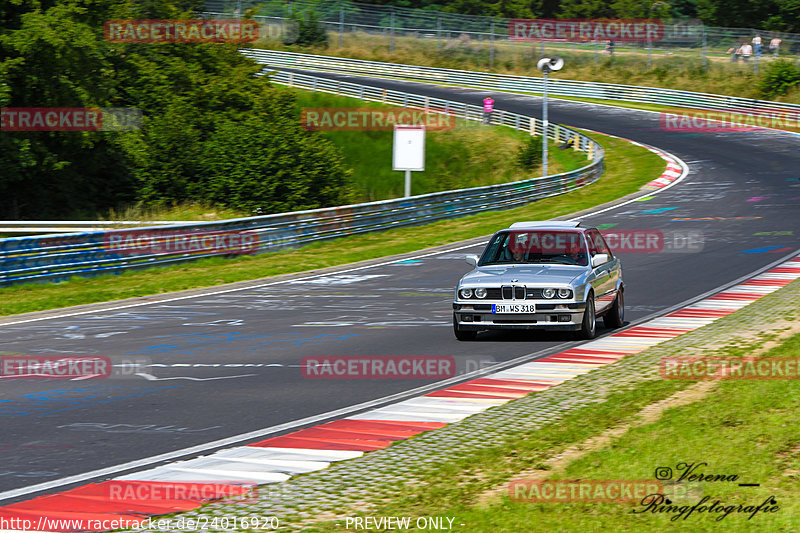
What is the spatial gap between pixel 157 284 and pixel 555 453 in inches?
594

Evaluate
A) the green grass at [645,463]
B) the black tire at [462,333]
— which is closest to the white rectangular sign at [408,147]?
the black tire at [462,333]

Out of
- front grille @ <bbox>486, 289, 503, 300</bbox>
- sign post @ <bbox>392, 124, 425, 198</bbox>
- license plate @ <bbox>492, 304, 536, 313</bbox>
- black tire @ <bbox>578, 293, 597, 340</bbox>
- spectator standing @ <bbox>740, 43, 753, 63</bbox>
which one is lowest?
black tire @ <bbox>578, 293, 597, 340</bbox>

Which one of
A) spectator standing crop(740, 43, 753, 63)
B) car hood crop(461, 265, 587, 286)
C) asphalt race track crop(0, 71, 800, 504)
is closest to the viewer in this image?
asphalt race track crop(0, 71, 800, 504)

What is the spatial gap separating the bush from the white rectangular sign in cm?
3787

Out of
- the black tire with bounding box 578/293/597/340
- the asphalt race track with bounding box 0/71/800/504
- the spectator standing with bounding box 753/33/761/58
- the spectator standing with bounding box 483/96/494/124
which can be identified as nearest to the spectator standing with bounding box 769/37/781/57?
the spectator standing with bounding box 753/33/761/58

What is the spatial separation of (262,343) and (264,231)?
1209 cm

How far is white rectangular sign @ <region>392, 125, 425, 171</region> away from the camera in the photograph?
103 ft

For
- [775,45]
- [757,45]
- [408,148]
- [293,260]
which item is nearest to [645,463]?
[293,260]

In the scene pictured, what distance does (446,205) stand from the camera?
31562mm

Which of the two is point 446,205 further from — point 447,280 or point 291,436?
point 291,436

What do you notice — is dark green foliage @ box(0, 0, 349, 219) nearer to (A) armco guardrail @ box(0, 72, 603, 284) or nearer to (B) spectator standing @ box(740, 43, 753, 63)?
(A) armco guardrail @ box(0, 72, 603, 284)

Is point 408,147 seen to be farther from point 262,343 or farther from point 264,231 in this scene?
point 262,343

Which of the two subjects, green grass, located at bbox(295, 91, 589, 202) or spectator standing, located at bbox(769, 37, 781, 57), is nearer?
green grass, located at bbox(295, 91, 589, 202)

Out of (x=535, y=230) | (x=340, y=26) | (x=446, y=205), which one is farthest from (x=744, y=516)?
(x=340, y=26)
